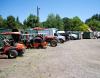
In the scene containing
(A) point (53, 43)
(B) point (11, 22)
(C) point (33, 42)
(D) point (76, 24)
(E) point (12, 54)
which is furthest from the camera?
(D) point (76, 24)

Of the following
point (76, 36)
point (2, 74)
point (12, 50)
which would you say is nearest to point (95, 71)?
point (2, 74)

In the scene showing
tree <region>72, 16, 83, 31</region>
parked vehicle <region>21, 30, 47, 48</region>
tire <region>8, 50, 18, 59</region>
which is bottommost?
tire <region>8, 50, 18, 59</region>

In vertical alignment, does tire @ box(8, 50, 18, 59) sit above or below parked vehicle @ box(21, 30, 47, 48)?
below

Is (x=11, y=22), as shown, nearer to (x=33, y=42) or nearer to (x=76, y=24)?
(x=76, y=24)

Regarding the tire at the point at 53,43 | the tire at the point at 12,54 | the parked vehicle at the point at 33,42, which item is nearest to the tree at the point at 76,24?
the tire at the point at 53,43

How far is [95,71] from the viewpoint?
14.4 meters

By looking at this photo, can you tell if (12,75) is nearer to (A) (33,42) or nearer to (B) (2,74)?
(B) (2,74)

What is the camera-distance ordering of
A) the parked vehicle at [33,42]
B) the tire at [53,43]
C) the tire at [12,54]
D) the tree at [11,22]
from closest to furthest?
the tire at [12,54]
the parked vehicle at [33,42]
the tire at [53,43]
the tree at [11,22]

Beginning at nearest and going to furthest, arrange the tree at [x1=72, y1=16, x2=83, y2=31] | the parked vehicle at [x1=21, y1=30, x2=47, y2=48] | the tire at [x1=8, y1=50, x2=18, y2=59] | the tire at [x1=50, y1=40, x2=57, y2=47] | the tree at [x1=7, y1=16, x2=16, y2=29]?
the tire at [x1=8, y1=50, x2=18, y2=59] < the parked vehicle at [x1=21, y1=30, x2=47, y2=48] < the tire at [x1=50, y1=40, x2=57, y2=47] < the tree at [x1=7, y1=16, x2=16, y2=29] < the tree at [x1=72, y1=16, x2=83, y2=31]

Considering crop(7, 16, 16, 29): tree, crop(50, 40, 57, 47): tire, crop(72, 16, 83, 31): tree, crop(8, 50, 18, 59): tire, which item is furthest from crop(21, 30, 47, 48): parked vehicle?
crop(72, 16, 83, 31): tree

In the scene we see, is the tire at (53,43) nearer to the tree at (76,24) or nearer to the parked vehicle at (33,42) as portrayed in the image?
the parked vehicle at (33,42)

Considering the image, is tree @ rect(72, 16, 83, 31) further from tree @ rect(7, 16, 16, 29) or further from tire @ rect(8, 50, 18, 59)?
tire @ rect(8, 50, 18, 59)

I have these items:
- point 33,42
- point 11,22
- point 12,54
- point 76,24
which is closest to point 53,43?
point 33,42

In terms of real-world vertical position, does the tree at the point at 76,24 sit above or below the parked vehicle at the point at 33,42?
above
